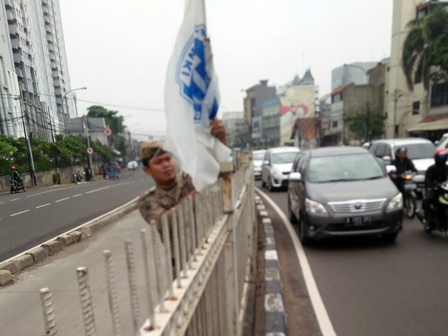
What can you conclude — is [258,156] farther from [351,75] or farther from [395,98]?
[351,75]

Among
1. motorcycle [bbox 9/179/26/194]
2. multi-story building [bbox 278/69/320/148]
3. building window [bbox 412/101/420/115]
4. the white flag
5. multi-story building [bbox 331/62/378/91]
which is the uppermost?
multi-story building [bbox 331/62/378/91]

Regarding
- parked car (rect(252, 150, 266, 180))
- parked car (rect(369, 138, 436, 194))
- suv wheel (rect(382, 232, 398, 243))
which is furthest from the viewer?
parked car (rect(252, 150, 266, 180))

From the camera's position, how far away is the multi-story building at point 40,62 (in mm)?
1876

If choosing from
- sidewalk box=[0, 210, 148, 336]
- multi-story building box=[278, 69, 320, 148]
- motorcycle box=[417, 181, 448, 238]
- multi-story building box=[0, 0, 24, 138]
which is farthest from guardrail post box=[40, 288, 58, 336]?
multi-story building box=[278, 69, 320, 148]

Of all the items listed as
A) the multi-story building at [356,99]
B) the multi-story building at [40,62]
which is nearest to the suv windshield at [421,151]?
the multi-story building at [40,62]

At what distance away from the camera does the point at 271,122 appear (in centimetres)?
6406

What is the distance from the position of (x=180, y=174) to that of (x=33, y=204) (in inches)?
46.3

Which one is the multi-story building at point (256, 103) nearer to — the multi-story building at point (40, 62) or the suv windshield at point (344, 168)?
the suv windshield at point (344, 168)

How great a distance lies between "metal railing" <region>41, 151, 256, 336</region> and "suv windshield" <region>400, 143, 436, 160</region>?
7.42 metres

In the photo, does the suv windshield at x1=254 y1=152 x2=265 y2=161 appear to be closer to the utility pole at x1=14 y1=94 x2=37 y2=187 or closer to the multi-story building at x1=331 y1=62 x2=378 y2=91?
the utility pole at x1=14 y1=94 x2=37 y2=187

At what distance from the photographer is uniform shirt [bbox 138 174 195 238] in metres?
1.68

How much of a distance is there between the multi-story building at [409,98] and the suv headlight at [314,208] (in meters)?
22.9

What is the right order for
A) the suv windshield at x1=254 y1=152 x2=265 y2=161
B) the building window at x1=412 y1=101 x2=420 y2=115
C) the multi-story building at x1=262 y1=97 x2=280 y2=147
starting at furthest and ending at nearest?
the multi-story building at x1=262 y1=97 x2=280 y2=147 < the building window at x1=412 y1=101 x2=420 y2=115 < the suv windshield at x1=254 y1=152 x2=265 y2=161

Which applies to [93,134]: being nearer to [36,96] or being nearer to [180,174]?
[36,96]
